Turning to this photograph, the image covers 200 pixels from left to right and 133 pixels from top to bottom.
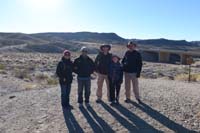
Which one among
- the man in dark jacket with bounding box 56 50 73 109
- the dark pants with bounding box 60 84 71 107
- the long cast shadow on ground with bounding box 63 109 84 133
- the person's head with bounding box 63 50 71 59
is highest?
the person's head with bounding box 63 50 71 59

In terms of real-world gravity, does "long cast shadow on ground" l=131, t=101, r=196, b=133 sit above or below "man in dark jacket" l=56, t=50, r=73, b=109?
below

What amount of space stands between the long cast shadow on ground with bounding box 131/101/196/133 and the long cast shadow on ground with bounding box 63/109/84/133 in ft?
6.56

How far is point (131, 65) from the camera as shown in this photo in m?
13.0

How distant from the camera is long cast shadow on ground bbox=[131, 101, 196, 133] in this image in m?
10.1

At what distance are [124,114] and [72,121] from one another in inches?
56.7

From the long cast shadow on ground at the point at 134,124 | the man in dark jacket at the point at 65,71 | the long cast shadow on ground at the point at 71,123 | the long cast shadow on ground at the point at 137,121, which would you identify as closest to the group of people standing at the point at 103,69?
the man in dark jacket at the point at 65,71

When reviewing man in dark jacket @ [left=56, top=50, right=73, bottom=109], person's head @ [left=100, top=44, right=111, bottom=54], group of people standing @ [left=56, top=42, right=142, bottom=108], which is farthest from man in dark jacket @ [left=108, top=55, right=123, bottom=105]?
man in dark jacket @ [left=56, top=50, right=73, bottom=109]

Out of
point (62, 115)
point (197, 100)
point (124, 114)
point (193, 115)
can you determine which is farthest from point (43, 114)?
point (197, 100)

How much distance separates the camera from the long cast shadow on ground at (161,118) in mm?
10078

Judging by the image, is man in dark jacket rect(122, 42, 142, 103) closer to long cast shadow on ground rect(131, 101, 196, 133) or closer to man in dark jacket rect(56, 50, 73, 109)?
long cast shadow on ground rect(131, 101, 196, 133)

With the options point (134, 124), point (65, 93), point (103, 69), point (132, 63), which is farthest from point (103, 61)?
point (134, 124)

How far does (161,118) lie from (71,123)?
2.30 meters

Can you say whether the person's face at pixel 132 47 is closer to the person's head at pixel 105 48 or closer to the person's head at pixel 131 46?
the person's head at pixel 131 46

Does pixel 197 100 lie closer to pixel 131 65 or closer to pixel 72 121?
pixel 131 65
